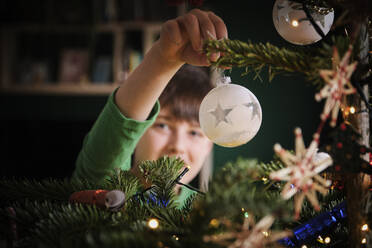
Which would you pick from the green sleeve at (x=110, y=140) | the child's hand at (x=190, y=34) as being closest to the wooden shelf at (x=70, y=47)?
the green sleeve at (x=110, y=140)

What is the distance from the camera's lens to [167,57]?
49 centimetres

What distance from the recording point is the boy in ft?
1.44

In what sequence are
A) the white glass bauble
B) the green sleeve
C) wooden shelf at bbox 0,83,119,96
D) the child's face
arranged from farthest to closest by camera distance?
wooden shelf at bbox 0,83,119,96, the child's face, the green sleeve, the white glass bauble

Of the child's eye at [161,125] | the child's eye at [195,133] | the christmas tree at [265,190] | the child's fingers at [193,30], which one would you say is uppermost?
the child's eye at [161,125]

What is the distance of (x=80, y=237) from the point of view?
0.31 meters

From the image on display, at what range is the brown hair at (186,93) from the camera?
3.71 ft

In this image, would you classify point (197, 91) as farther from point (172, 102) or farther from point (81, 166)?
point (81, 166)

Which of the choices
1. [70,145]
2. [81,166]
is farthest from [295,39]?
[70,145]

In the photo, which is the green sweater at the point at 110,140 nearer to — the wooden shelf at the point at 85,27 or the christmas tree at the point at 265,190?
the christmas tree at the point at 265,190

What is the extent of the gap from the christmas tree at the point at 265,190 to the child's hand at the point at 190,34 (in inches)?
2.9

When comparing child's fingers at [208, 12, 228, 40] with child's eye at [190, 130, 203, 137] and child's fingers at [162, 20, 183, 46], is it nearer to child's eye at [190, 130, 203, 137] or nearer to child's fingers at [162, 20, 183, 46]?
child's fingers at [162, 20, 183, 46]

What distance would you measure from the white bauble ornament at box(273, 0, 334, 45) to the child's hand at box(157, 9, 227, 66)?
67mm

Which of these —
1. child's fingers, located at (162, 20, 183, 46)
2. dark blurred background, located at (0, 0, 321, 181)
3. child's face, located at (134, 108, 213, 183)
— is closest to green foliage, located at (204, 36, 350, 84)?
child's fingers, located at (162, 20, 183, 46)

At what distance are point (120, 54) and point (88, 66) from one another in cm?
24
